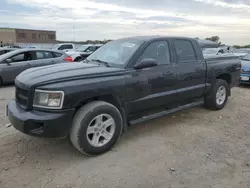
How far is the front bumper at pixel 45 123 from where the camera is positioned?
3.20 metres

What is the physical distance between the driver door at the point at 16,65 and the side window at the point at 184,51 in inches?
267

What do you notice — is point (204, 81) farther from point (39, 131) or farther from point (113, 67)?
point (39, 131)

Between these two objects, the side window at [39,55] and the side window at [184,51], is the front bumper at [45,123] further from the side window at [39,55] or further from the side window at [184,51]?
the side window at [39,55]

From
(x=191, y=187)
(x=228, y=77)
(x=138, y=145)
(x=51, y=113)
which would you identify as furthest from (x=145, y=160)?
(x=228, y=77)

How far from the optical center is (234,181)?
3.10 meters

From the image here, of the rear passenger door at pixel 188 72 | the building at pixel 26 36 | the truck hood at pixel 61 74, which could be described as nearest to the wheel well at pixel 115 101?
the truck hood at pixel 61 74

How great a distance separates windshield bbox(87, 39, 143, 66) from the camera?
4230mm

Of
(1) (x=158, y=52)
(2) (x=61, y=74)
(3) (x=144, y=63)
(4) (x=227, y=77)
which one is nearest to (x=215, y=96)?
(4) (x=227, y=77)

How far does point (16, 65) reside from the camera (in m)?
9.42

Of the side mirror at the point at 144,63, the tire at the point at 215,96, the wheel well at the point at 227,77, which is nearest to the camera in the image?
the side mirror at the point at 144,63

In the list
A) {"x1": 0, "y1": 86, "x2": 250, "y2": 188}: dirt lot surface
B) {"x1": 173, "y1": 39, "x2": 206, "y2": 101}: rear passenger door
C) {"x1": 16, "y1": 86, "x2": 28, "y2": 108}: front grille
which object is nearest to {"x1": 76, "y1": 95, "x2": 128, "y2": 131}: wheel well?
{"x1": 0, "y1": 86, "x2": 250, "y2": 188}: dirt lot surface

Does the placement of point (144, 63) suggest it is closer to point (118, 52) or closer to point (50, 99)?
point (118, 52)

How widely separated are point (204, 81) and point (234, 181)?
269 centimetres

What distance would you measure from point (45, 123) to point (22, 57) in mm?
7432
